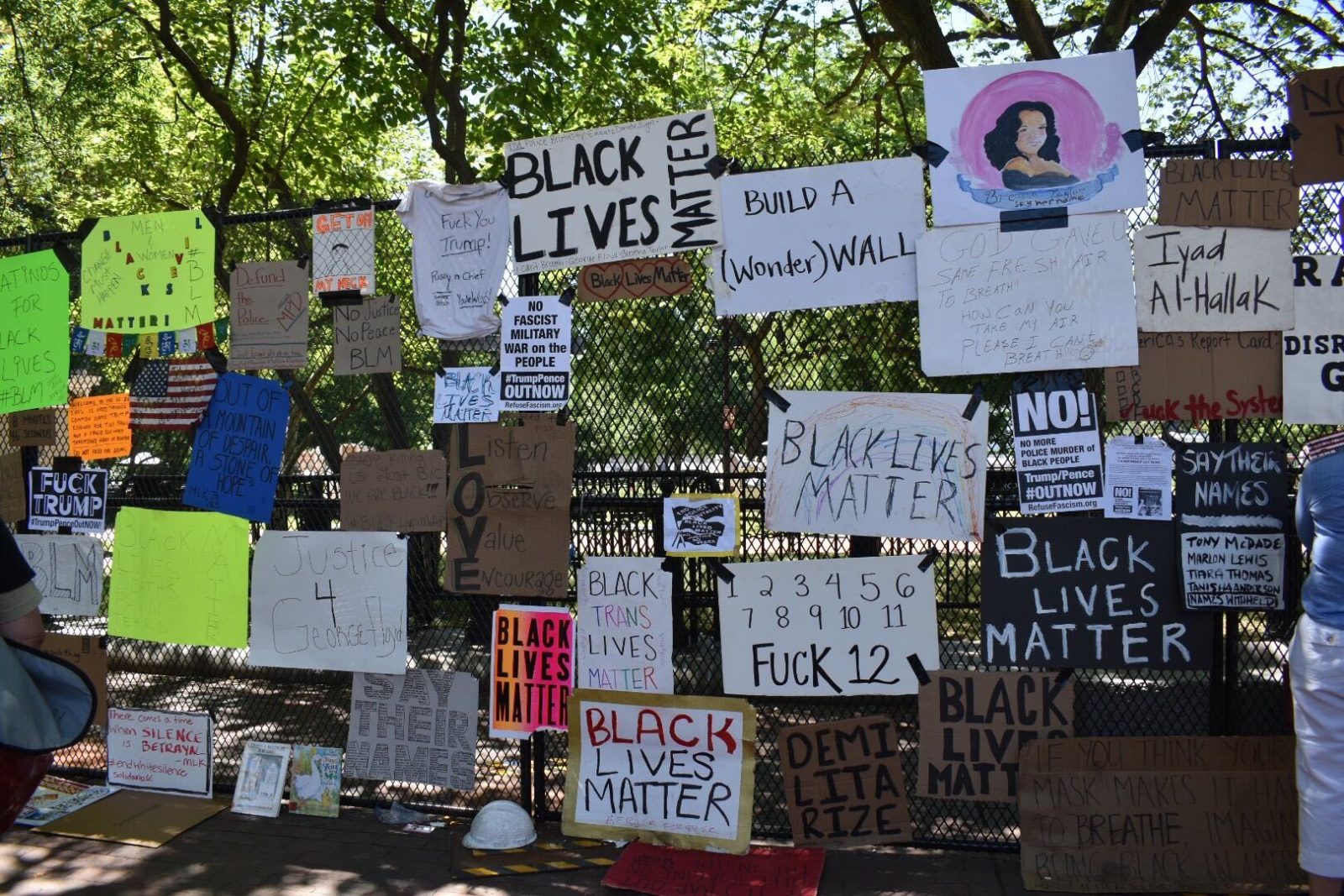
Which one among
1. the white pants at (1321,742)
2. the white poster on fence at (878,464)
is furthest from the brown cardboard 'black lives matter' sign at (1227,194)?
the white pants at (1321,742)

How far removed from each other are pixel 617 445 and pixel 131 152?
1121cm

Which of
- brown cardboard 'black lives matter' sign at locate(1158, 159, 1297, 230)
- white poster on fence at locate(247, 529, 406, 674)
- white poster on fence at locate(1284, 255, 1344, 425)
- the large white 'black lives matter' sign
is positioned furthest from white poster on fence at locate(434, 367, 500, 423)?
white poster on fence at locate(1284, 255, 1344, 425)

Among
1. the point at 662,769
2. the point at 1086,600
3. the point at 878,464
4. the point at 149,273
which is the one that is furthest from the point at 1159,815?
the point at 149,273

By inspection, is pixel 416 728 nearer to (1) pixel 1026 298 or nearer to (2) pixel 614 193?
(2) pixel 614 193

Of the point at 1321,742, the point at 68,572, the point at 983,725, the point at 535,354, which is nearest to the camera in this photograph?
the point at 1321,742

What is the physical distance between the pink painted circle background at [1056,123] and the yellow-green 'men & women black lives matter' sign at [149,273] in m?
3.81

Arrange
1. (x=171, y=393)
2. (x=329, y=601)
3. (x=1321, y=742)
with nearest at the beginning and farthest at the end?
(x=1321, y=742)
(x=329, y=601)
(x=171, y=393)

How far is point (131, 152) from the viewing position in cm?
1391

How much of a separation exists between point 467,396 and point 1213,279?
3274 mm

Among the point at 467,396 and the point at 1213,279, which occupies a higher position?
the point at 1213,279

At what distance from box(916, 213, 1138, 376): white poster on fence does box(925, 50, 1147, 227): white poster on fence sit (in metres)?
0.10

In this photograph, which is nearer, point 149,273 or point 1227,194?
point 1227,194

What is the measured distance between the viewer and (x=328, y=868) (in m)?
5.04

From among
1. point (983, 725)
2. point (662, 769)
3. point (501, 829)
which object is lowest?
point (501, 829)
